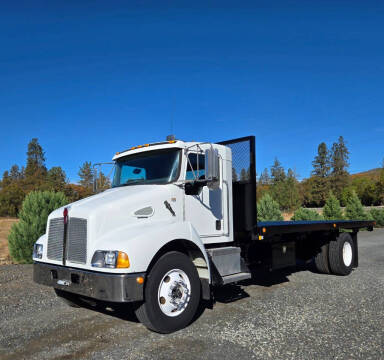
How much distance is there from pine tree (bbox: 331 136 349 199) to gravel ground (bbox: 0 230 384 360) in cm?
6550

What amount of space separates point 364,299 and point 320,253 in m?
2.36

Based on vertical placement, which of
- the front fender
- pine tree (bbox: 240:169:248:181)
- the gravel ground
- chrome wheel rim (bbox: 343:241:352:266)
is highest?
pine tree (bbox: 240:169:248:181)

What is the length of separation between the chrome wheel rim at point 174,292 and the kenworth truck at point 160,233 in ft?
0.04

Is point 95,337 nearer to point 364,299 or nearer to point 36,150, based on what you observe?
point 364,299

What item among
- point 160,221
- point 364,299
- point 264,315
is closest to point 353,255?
point 364,299

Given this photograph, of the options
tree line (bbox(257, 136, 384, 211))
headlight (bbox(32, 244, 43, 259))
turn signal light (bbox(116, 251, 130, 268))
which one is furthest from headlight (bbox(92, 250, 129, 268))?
tree line (bbox(257, 136, 384, 211))

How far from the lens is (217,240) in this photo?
18.1 feet

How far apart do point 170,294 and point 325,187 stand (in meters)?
68.6

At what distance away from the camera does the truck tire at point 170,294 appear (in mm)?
4066

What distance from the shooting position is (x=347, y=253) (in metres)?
8.47

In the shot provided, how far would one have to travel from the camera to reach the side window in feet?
17.0

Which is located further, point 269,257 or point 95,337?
point 269,257

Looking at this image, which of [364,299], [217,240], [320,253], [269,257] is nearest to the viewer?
[217,240]

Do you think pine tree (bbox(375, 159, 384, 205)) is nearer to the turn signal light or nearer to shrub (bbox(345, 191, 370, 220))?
shrub (bbox(345, 191, 370, 220))
